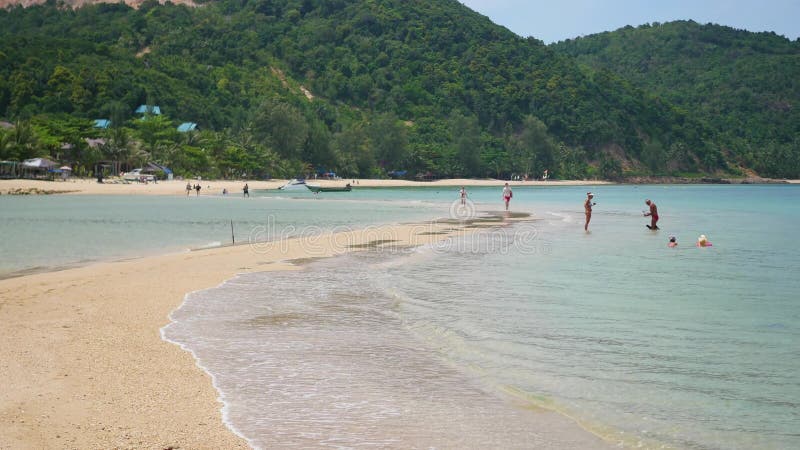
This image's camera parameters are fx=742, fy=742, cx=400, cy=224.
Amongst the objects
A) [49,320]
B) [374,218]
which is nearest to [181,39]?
[374,218]

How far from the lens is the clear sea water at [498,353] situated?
25.1ft

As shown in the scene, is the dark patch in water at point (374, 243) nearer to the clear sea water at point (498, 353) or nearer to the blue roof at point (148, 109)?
the clear sea water at point (498, 353)

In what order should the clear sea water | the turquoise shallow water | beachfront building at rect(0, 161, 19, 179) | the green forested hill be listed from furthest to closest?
the green forested hill, beachfront building at rect(0, 161, 19, 179), the turquoise shallow water, the clear sea water

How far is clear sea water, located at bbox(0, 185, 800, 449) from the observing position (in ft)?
25.1

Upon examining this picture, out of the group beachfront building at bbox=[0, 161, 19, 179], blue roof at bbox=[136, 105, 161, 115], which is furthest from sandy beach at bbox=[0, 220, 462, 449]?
blue roof at bbox=[136, 105, 161, 115]

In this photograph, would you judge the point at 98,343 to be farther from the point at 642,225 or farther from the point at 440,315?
the point at 642,225

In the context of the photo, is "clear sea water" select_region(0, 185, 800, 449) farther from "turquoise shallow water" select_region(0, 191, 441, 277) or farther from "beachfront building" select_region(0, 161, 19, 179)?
"beachfront building" select_region(0, 161, 19, 179)

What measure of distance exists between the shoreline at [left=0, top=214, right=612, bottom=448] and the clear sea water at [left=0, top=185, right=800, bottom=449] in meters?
0.42

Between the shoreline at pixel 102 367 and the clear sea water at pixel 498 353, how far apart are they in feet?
1.37

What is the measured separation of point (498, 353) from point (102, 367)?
5.41 metres

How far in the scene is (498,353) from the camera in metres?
10.8

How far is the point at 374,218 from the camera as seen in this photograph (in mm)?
44375

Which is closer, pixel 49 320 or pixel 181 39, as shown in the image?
pixel 49 320

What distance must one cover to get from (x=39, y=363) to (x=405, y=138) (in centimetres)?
15275
